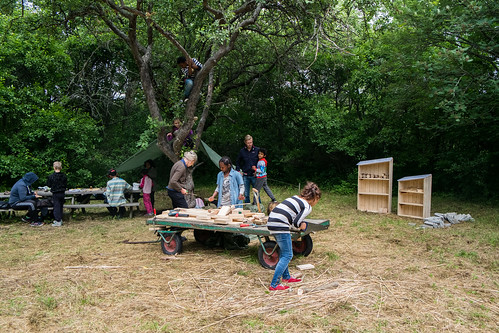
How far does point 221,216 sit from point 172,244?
1.08 m

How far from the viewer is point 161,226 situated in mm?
6387

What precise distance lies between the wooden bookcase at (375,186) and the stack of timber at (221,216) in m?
5.07

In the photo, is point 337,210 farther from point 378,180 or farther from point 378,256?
point 378,256

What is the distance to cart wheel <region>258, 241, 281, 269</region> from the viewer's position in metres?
5.42

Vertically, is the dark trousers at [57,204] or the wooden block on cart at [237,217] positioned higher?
the wooden block on cart at [237,217]

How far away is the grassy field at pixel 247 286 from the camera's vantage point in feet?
12.3

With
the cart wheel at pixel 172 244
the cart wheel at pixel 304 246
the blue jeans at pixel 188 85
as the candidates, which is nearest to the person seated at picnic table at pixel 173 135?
the blue jeans at pixel 188 85

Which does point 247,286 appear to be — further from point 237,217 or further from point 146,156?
point 146,156

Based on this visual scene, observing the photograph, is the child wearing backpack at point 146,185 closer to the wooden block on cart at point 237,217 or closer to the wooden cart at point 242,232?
the wooden cart at point 242,232

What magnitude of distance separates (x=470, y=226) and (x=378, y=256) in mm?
3368

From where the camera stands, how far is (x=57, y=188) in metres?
8.79

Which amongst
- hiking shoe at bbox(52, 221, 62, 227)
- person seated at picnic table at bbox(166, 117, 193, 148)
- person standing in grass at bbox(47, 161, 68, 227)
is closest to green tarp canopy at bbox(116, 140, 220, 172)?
Result: person seated at picnic table at bbox(166, 117, 193, 148)

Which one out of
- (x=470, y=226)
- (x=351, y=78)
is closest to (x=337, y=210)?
(x=470, y=226)

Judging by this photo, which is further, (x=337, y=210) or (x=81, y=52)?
(x=81, y=52)
